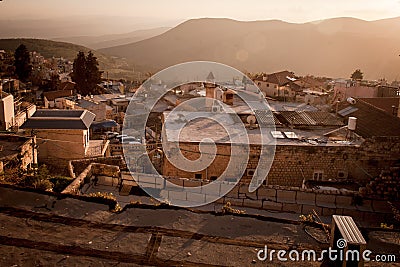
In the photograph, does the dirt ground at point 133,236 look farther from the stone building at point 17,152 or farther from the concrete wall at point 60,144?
the concrete wall at point 60,144

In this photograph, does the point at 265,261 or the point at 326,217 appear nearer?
the point at 265,261

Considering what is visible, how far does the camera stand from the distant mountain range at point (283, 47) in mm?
80812

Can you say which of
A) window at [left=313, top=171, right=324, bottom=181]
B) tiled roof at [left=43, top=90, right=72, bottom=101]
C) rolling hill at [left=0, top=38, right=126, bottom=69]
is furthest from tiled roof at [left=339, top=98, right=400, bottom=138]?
rolling hill at [left=0, top=38, right=126, bottom=69]

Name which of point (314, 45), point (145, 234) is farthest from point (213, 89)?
point (314, 45)

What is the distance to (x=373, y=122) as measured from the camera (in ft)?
49.9

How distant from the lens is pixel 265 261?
15.4 feet

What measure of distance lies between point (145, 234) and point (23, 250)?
1543mm

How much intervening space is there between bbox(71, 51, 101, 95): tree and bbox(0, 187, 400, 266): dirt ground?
33.1 metres

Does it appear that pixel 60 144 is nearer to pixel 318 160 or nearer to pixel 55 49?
pixel 318 160

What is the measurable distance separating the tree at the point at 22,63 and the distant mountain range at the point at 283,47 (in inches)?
1732

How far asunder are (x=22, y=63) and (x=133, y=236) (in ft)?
131

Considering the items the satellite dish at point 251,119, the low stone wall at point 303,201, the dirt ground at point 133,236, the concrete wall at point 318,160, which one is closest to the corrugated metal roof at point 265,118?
the satellite dish at point 251,119

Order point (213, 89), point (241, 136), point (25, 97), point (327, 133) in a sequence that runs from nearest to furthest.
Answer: point (241, 136)
point (327, 133)
point (213, 89)
point (25, 97)

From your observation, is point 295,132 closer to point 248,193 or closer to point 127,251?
point 248,193
